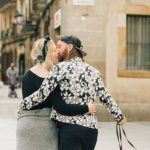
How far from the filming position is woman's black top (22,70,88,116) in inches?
207

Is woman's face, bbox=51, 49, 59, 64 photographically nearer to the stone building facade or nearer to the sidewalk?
the sidewalk

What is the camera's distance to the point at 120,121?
217 inches

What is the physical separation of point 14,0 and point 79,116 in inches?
2039

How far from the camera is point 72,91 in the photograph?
5.28 m

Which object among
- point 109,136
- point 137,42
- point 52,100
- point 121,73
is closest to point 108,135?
point 109,136

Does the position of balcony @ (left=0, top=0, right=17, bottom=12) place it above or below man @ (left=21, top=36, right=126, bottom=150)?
above

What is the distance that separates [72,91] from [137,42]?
11.3 meters

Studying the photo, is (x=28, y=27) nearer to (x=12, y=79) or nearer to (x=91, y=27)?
(x=12, y=79)

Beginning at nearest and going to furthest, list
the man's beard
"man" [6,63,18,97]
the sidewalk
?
the man's beard < the sidewalk < "man" [6,63,18,97]

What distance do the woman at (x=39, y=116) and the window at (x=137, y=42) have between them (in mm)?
10862

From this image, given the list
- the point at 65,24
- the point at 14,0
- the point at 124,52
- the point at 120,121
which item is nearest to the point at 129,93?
the point at 124,52

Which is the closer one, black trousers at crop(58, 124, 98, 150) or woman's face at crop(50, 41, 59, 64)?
black trousers at crop(58, 124, 98, 150)

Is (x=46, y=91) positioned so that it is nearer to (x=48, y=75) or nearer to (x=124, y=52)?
(x=48, y=75)

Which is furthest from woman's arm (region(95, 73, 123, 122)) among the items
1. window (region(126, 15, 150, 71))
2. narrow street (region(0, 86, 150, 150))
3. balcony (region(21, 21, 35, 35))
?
balcony (region(21, 21, 35, 35))
